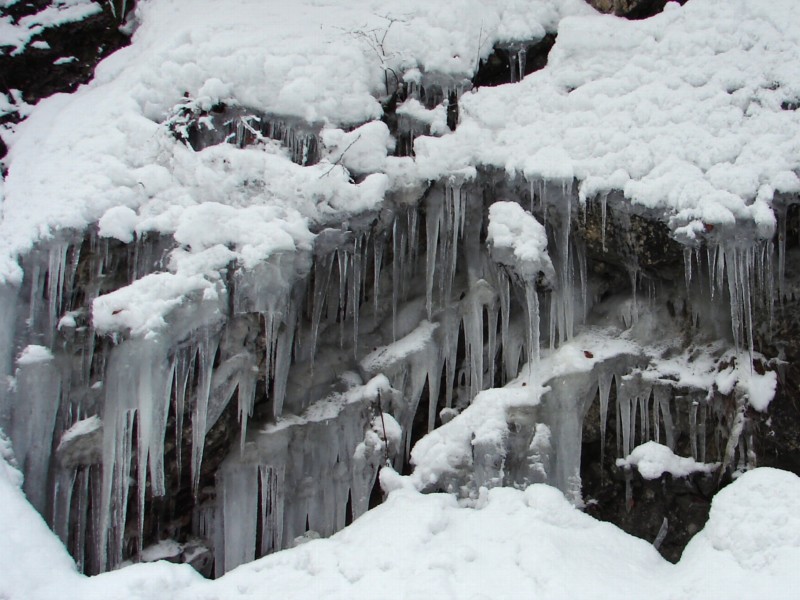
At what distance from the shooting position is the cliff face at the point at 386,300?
210 inches

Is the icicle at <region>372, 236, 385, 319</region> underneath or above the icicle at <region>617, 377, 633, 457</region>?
above

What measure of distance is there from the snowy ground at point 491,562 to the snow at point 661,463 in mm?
1859

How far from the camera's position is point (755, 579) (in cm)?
327

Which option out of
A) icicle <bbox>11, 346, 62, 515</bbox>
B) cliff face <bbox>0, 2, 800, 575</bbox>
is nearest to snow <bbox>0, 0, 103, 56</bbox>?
cliff face <bbox>0, 2, 800, 575</bbox>

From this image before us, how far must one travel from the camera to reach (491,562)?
11.9 feet

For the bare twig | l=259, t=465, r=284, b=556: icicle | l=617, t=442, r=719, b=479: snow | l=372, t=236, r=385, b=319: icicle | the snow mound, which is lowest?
l=259, t=465, r=284, b=556: icicle

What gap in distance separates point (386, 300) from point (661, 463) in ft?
9.51

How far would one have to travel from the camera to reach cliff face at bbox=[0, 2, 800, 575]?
5336 mm

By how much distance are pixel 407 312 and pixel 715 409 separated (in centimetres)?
290

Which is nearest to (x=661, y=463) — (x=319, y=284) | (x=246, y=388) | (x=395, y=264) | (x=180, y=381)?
(x=395, y=264)

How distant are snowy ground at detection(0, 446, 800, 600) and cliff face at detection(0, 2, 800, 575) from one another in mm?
1087

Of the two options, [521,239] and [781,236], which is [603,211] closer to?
[521,239]

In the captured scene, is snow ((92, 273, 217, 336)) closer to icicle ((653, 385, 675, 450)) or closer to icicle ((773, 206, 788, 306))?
icicle ((653, 385, 675, 450))

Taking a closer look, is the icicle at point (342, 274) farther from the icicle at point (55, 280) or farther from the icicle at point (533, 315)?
the icicle at point (55, 280)
